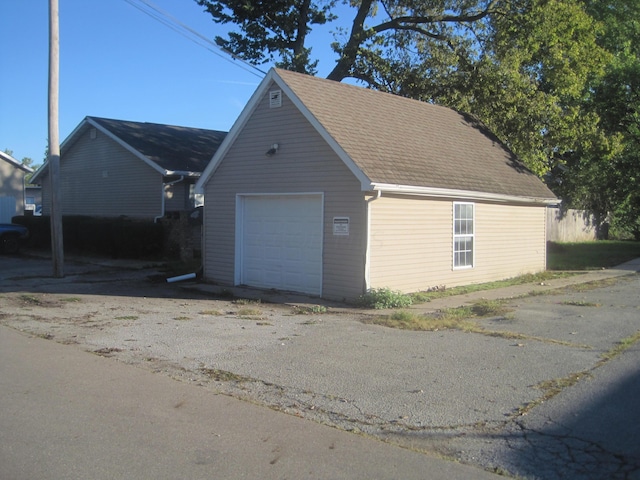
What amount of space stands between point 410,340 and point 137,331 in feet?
14.5

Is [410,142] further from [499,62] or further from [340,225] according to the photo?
[499,62]

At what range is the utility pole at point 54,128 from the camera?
16.5 m

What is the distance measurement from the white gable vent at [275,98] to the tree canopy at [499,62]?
11.0 metres

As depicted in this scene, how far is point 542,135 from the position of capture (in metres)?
23.8

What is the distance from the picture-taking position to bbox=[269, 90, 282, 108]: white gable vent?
1448 centimetres

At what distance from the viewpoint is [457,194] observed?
15055 millimetres

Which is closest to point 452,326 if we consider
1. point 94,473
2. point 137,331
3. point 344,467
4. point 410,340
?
point 410,340

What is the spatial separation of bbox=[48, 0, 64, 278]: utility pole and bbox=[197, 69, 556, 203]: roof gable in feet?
13.6

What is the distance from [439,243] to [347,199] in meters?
3.16

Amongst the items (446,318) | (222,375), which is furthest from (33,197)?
(222,375)

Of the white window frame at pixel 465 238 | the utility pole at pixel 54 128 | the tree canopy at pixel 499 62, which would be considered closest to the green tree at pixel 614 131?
the tree canopy at pixel 499 62

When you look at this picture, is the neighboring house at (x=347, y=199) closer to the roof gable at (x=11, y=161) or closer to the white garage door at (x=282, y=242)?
the white garage door at (x=282, y=242)

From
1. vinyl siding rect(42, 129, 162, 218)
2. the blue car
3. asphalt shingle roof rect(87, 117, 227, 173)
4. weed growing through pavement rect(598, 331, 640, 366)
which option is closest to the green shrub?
weed growing through pavement rect(598, 331, 640, 366)

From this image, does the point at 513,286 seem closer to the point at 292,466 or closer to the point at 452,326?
the point at 452,326
